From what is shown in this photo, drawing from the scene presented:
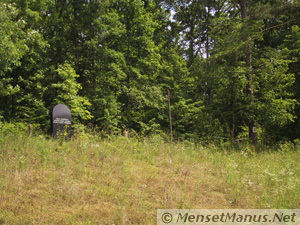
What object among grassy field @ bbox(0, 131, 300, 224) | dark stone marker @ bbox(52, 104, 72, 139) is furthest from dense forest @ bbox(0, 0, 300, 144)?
grassy field @ bbox(0, 131, 300, 224)

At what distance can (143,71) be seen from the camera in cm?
1934

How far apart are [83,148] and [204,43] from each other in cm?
2185

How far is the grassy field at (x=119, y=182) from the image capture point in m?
4.45

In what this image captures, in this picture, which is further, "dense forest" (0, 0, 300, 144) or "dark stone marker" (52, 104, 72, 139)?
"dense forest" (0, 0, 300, 144)

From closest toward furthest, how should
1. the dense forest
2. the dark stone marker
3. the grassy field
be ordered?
the grassy field
the dark stone marker
the dense forest

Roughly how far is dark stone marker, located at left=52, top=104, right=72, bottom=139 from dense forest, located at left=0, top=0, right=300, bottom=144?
2.37 metres

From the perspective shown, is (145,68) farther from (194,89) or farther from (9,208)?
(9,208)

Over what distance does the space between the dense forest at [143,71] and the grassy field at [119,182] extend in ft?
12.3

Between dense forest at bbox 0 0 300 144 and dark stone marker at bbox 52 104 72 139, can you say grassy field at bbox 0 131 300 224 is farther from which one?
dense forest at bbox 0 0 300 144

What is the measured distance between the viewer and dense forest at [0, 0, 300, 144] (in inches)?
504

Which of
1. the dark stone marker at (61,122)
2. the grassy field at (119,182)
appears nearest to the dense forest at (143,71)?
the dark stone marker at (61,122)

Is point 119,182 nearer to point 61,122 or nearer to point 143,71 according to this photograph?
point 61,122

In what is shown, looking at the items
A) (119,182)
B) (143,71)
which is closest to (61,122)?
(119,182)

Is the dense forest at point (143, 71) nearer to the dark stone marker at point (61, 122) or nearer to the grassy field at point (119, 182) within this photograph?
the dark stone marker at point (61, 122)
